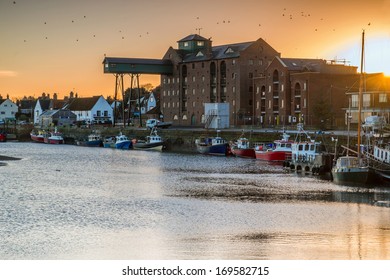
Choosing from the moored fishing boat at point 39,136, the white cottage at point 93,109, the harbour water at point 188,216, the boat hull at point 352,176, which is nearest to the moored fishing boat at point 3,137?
the moored fishing boat at point 39,136

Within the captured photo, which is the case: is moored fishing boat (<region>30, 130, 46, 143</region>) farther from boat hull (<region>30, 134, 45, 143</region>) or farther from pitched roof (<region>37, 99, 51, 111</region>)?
pitched roof (<region>37, 99, 51, 111</region>)

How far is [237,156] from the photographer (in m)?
38.3

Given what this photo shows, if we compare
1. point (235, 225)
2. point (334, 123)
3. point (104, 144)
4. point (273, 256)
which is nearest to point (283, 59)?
point (334, 123)

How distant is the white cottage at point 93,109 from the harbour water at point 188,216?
135ft

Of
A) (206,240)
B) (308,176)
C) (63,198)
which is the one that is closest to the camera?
(206,240)

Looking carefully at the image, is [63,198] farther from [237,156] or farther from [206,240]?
[237,156]

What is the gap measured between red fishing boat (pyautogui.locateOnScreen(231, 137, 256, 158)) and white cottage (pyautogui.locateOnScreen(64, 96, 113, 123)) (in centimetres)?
3073

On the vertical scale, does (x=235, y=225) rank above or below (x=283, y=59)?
below

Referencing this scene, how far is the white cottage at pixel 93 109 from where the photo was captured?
68925 millimetres

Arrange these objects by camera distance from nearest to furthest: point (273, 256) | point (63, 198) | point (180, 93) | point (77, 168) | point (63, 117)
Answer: point (273, 256)
point (63, 198)
point (77, 168)
point (180, 93)
point (63, 117)

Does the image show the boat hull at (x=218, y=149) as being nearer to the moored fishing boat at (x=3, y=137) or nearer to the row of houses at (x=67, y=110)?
the moored fishing boat at (x=3, y=137)

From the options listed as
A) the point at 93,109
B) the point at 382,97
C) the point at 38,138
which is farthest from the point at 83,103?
the point at 382,97

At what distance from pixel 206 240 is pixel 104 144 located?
37629 mm

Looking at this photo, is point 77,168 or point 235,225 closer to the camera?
point 235,225
